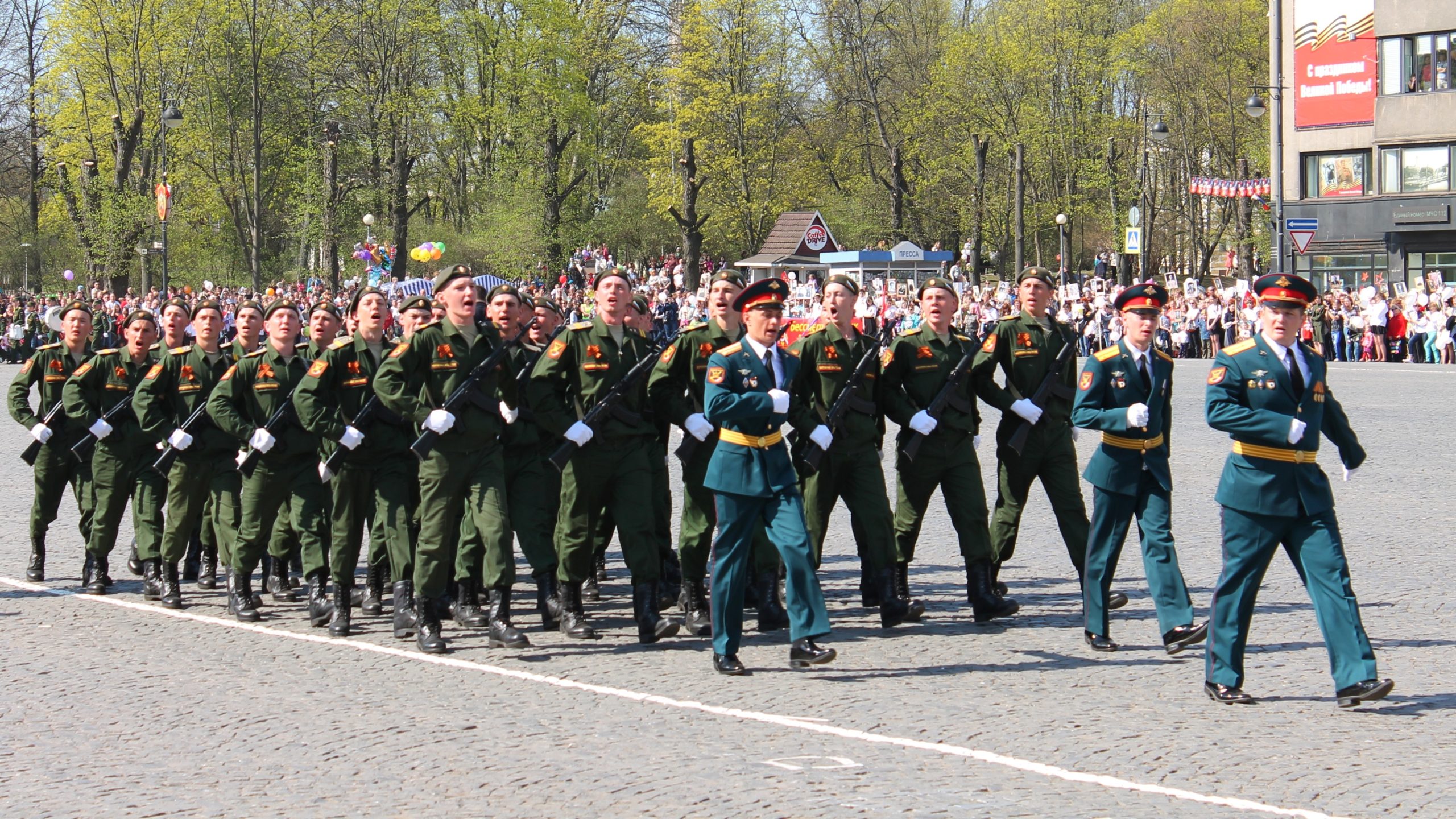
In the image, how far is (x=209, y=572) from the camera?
10930 mm

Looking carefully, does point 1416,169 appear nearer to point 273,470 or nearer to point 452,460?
point 273,470

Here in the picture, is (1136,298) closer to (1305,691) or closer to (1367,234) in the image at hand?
(1305,691)

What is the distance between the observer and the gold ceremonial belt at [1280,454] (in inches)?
275

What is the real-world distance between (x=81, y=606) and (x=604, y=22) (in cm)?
5505

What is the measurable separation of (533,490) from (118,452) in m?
3.28

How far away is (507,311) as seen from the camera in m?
9.92

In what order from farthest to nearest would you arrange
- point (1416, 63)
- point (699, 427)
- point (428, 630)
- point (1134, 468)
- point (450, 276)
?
1. point (1416, 63)
2. point (450, 276)
3. point (428, 630)
4. point (699, 427)
5. point (1134, 468)

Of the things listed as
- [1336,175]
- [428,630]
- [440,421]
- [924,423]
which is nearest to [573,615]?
[428,630]

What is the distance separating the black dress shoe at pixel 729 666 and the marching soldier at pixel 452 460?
117cm

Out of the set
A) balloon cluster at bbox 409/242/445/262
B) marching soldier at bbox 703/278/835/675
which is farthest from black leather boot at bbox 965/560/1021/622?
balloon cluster at bbox 409/242/445/262

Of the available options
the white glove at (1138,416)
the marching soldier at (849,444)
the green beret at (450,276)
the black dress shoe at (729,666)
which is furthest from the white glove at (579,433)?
the white glove at (1138,416)

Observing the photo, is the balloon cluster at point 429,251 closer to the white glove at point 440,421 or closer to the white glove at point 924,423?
the white glove at point 924,423

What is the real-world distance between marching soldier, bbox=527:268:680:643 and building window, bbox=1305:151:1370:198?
156 feet

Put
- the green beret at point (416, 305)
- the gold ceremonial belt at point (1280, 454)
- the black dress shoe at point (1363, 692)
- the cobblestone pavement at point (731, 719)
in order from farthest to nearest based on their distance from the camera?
the green beret at point (416, 305) → the gold ceremonial belt at point (1280, 454) → the black dress shoe at point (1363, 692) → the cobblestone pavement at point (731, 719)
